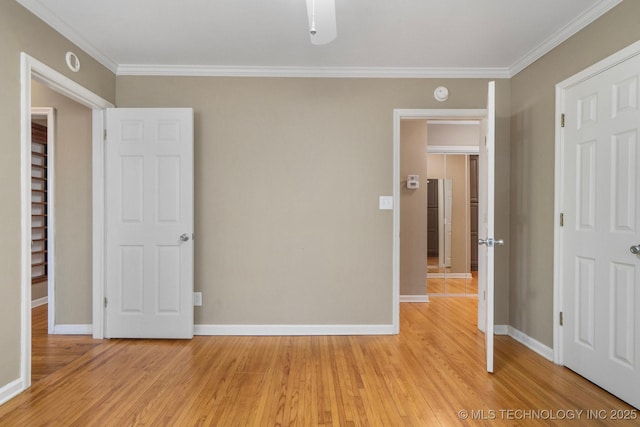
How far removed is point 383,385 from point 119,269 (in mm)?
2408

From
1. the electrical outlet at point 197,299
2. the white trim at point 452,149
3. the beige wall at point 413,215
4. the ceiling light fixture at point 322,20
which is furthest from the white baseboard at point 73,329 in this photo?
the white trim at point 452,149

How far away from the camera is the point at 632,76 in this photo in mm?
2051

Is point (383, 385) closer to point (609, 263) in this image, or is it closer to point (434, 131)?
point (609, 263)

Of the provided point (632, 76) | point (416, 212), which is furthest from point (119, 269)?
point (632, 76)

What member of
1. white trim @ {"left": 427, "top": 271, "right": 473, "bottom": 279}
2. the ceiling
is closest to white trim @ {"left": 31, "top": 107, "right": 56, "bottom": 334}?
the ceiling

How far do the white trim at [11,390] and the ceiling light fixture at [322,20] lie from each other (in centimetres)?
266

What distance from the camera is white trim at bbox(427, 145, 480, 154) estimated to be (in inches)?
195

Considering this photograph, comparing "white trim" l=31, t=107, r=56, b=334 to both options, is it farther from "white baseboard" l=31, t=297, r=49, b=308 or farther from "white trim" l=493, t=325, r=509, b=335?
"white trim" l=493, t=325, r=509, b=335

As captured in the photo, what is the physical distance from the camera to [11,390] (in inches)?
83.4

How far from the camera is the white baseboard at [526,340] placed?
9.01 ft

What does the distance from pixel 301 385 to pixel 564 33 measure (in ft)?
10.0

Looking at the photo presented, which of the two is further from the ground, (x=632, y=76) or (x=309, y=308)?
(x=632, y=76)

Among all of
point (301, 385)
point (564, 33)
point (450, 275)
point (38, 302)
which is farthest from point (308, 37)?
point (38, 302)

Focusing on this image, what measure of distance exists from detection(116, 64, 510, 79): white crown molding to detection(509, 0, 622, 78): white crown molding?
199 mm
